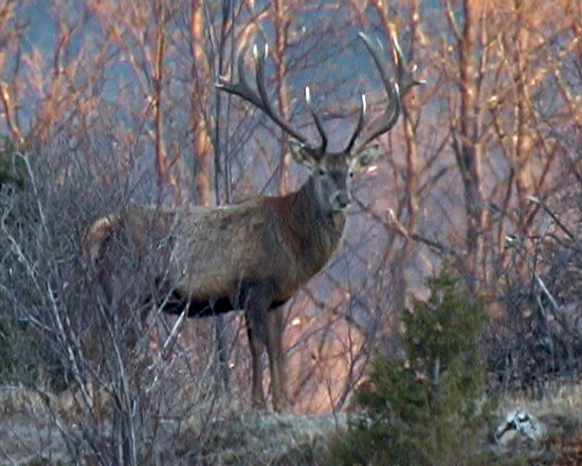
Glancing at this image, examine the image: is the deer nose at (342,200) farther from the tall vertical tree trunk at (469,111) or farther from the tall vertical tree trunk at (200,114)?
the tall vertical tree trunk at (469,111)

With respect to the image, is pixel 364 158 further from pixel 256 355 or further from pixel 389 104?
pixel 256 355

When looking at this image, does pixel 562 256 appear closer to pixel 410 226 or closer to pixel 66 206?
pixel 66 206

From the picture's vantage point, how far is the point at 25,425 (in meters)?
13.8

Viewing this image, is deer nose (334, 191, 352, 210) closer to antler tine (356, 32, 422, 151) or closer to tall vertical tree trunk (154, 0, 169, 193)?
antler tine (356, 32, 422, 151)

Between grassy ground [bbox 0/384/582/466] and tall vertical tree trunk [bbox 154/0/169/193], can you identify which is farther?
tall vertical tree trunk [bbox 154/0/169/193]

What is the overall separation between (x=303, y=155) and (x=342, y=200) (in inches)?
25.2

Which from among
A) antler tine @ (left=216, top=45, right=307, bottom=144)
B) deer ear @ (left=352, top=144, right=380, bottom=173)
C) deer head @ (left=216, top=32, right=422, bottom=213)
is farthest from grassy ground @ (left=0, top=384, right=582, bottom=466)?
antler tine @ (left=216, top=45, right=307, bottom=144)

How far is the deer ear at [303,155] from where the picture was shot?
15.9 metres

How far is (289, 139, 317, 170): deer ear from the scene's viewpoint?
15938 mm

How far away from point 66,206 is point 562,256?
16.4ft

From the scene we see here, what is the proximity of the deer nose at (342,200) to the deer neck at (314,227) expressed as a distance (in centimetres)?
25

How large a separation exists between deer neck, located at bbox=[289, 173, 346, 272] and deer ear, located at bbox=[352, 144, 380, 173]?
1.26 ft

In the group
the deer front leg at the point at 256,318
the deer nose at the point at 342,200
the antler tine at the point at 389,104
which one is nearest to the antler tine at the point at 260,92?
the antler tine at the point at 389,104

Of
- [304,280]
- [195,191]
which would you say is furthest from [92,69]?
[304,280]
